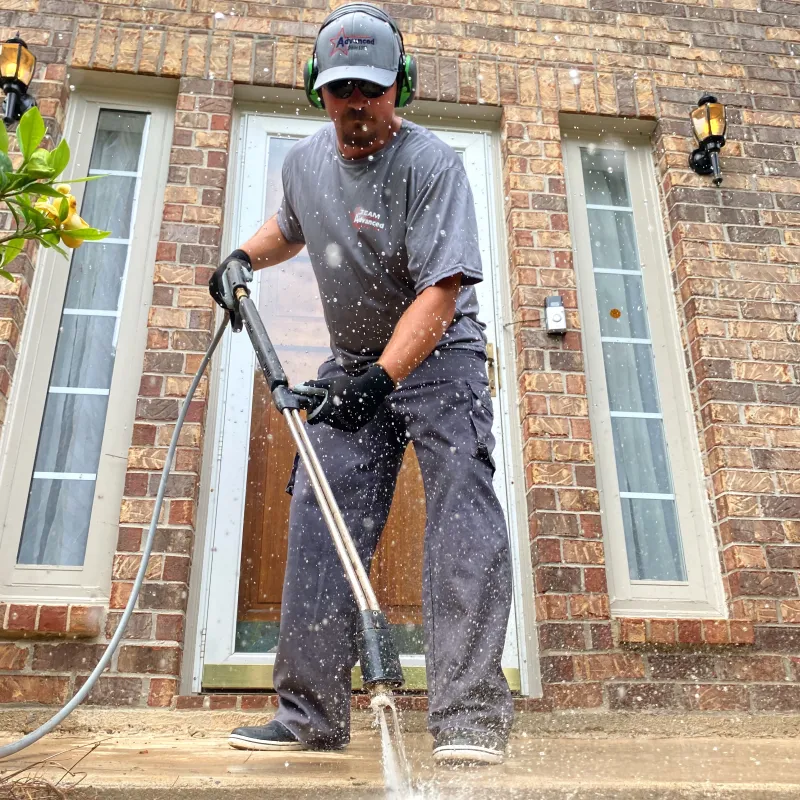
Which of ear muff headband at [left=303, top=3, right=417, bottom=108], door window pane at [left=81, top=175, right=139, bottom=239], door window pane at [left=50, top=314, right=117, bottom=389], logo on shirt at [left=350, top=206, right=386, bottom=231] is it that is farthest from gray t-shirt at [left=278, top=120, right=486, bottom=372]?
door window pane at [left=81, top=175, right=139, bottom=239]

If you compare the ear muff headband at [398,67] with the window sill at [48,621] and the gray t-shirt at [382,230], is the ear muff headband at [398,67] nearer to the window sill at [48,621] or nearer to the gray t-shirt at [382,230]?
the gray t-shirt at [382,230]

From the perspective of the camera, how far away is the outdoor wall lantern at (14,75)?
10.8 feet

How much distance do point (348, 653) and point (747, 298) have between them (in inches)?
90.8

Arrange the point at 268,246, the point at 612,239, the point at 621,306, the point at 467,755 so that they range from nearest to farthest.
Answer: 1. the point at 467,755
2. the point at 268,246
3. the point at 621,306
4. the point at 612,239

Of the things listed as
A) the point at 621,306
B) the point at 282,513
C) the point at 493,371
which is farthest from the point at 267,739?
the point at 621,306

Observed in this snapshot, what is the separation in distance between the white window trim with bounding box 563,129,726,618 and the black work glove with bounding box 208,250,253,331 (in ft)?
5.35

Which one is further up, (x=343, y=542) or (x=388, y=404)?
(x=388, y=404)

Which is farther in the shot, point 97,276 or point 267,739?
point 97,276

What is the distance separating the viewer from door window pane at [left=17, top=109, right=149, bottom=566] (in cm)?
299

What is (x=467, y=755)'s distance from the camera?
5.71 ft

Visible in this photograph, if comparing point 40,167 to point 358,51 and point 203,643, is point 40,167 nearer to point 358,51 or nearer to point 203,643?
point 358,51

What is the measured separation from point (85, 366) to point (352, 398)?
175 cm

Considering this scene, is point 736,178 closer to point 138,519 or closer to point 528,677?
point 528,677

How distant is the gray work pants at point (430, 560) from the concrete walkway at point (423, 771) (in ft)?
0.46
